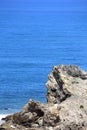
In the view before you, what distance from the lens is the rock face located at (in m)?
19.3

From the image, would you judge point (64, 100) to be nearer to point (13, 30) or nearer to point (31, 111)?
point (31, 111)

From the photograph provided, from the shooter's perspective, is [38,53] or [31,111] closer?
[31,111]

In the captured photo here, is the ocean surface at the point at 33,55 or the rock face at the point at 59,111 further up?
the ocean surface at the point at 33,55

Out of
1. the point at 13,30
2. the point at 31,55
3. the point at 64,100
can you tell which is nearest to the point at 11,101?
the point at 64,100

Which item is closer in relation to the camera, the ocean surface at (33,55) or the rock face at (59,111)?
the rock face at (59,111)

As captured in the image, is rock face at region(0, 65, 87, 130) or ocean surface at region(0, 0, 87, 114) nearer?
rock face at region(0, 65, 87, 130)

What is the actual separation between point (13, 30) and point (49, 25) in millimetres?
20764

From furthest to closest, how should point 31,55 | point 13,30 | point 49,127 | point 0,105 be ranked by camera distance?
point 13,30, point 31,55, point 0,105, point 49,127

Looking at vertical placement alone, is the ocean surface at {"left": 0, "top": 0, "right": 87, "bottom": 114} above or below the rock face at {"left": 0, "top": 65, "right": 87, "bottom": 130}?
above

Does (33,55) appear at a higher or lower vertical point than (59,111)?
higher

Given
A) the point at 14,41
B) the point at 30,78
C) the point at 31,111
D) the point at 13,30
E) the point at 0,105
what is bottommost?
the point at 31,111

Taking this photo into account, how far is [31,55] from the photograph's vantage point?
9850cm

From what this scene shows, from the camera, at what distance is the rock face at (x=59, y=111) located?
19.3 metres

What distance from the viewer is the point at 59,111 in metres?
19.8
